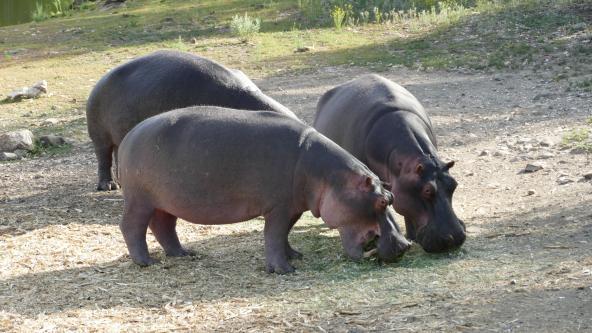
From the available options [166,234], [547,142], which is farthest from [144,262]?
[547,142]

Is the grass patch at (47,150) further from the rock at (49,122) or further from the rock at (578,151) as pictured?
the rock at (578,151)

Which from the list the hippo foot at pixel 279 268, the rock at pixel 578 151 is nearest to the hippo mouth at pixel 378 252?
the hippo foot at pixel 279 268

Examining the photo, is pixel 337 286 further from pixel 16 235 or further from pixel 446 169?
pixel 16 235

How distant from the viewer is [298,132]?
5.82 meters

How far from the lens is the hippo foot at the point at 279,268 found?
18.7ft

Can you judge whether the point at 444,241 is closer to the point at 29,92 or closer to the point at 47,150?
the point at 47,150

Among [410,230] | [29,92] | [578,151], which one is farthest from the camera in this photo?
[29,92]

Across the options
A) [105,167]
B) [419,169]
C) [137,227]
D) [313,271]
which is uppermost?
[419,169]

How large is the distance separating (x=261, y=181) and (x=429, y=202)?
3.59ft

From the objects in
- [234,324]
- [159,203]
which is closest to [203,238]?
[159,203]

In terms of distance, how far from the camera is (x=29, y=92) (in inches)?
507

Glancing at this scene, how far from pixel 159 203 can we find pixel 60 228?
5.15ft

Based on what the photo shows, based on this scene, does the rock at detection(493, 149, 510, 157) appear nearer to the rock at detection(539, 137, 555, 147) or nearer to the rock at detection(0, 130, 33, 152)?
the rock at detection(539, 137, 555, 147)

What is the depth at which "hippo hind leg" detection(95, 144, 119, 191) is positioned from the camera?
852 centimetres
